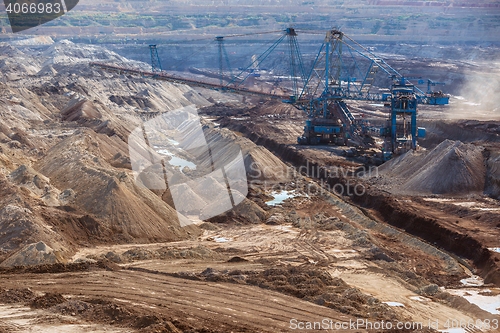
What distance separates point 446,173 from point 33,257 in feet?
90.9

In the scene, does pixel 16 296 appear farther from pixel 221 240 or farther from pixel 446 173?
pixel 446 173

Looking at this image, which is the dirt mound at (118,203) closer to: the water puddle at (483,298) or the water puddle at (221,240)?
the water puddle at (221,240)

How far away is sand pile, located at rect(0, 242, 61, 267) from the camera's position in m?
26.7

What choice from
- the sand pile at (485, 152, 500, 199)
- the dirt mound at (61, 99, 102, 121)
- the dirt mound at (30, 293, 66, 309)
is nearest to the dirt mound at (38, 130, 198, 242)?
the dirt mound at (30, 293, 66, 309)

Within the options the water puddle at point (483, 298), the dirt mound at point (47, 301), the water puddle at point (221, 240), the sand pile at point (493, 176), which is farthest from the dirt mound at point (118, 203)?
the sand pile at point (493, 176)

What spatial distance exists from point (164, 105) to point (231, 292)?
6995 cm

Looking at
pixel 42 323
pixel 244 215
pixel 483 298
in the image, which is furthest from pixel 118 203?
pixel 483 298

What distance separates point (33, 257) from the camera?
2700 centimetres

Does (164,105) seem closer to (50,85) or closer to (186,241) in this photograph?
(50,85)

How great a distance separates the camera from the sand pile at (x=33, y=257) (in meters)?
26.7

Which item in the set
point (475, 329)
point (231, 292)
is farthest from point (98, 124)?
point (475, 329)

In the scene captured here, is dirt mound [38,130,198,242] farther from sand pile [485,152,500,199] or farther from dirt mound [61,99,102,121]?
dirt mound [61,99,102,121]

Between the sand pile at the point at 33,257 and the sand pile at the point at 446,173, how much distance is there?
25121 millimetres

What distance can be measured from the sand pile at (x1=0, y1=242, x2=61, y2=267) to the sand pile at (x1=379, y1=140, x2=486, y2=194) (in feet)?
82.4
